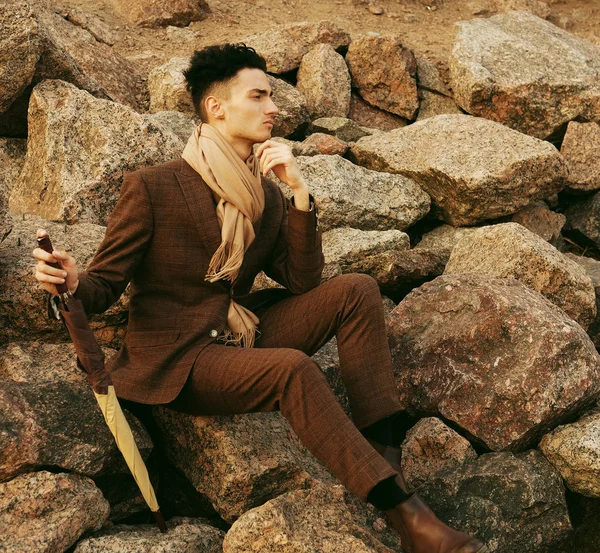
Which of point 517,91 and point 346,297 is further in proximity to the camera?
point 517,91

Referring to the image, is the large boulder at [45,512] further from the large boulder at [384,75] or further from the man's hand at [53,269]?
the large boulder at [384,75]

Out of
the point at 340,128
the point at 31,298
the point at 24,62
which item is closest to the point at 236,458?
the point at 31,298

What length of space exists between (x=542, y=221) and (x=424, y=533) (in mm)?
4520

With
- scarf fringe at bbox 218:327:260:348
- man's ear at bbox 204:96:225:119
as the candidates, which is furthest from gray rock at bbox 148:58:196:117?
scarf fringe at bbox 218:327:260:348

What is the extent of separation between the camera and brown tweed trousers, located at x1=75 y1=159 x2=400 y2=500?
414cm

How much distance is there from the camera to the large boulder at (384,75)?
9.63 metres

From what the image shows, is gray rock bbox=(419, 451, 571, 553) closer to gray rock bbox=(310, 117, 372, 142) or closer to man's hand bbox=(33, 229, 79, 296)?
man's hand bbox=(33, 229, 79, 296)

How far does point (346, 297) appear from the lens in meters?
4.56

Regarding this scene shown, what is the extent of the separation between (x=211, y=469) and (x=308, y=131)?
505 cm

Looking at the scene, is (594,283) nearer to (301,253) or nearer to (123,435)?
(301,253)

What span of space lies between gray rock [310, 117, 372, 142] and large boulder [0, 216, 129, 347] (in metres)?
3.78

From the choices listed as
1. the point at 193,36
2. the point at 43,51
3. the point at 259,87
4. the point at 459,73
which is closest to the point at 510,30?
the point at 459,73

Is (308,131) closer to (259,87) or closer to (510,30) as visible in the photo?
(510,30)

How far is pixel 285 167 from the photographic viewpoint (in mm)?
4578
